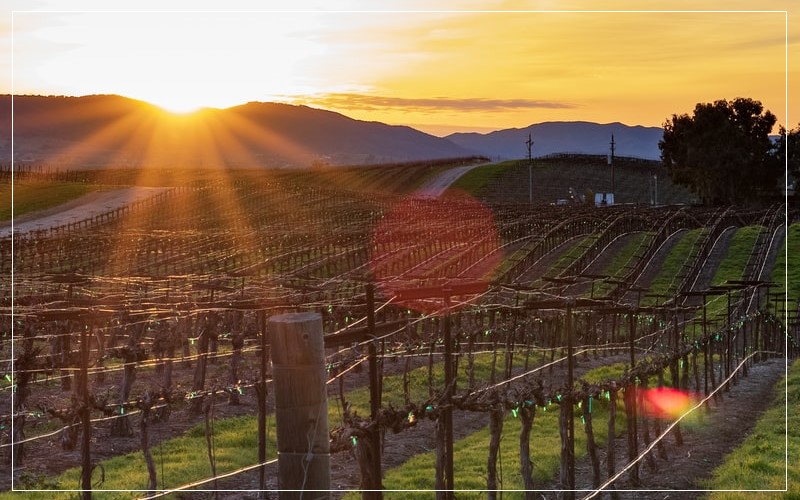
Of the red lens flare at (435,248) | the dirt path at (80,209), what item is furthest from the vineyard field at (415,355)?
the dirt path at (80,209)

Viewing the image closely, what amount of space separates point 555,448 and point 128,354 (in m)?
9.02

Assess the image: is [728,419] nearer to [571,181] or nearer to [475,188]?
[475,188]

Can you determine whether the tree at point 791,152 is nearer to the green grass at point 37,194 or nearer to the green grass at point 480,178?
the green grass at point 480,178

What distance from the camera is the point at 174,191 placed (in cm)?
10812

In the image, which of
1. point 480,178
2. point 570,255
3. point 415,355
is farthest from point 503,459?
point 480,178

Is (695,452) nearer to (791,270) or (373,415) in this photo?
(373,415)

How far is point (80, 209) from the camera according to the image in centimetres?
9831

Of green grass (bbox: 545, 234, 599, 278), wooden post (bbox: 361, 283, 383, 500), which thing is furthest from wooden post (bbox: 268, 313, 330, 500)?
green grass (bbox: 545, 234, 599, 278)

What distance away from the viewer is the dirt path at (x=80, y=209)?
89062 mm

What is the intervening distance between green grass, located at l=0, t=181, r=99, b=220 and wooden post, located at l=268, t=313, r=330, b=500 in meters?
94.1

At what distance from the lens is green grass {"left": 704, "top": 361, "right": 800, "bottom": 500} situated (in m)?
15.2

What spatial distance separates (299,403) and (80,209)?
97864mm

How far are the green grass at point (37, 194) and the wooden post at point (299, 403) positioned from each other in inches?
3706

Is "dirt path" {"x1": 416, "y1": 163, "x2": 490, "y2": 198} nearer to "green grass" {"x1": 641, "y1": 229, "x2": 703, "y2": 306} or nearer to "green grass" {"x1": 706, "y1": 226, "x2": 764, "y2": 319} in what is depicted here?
"green grass" {"x1": 641, "y1": 229, "x2": 703, "y2": 306}
